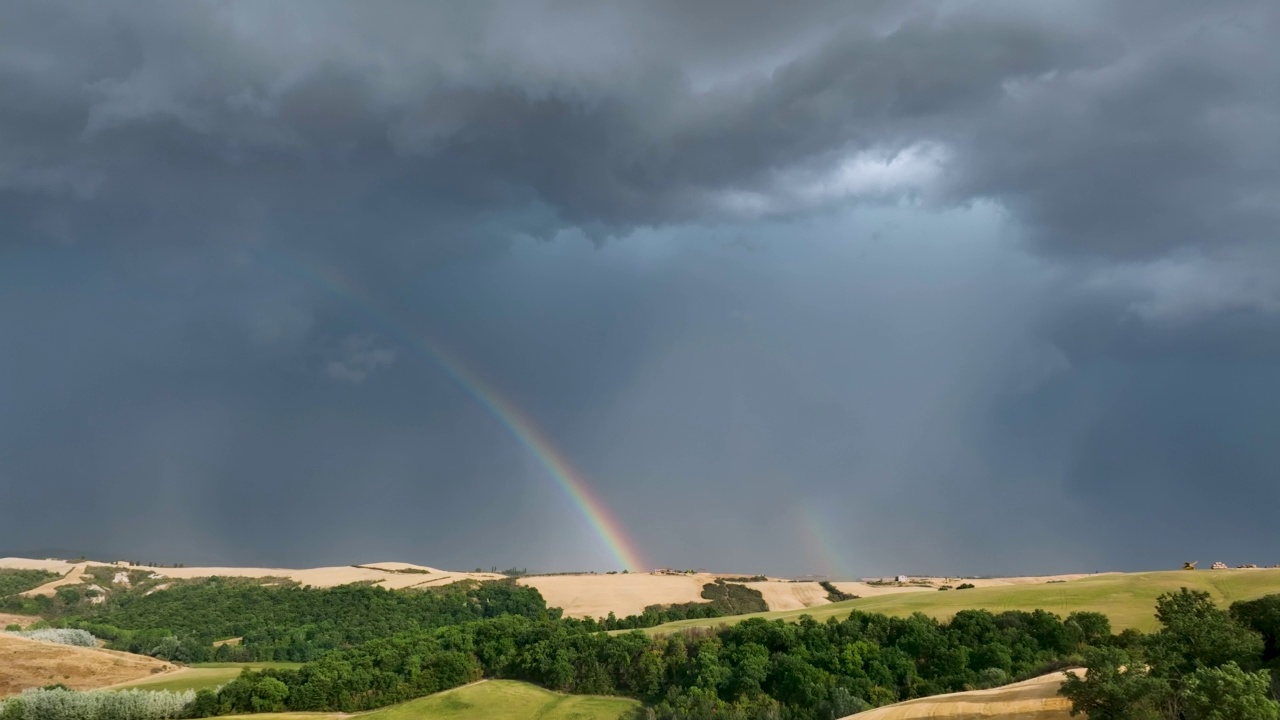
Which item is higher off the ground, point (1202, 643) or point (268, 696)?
point (1202, 643)

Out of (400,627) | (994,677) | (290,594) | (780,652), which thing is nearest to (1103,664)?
(994,677)

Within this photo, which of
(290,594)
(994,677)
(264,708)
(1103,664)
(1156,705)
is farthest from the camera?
(290,594)

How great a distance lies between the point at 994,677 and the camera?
53906mm

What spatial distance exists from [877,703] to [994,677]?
9.06 m

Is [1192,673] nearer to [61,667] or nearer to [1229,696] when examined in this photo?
[1229,696]

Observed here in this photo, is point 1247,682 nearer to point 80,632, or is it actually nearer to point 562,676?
point 562,676

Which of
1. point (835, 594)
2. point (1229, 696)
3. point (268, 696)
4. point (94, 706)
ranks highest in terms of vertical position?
point (1229, 696)

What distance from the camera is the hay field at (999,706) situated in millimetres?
32250

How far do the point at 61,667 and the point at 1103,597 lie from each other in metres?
121

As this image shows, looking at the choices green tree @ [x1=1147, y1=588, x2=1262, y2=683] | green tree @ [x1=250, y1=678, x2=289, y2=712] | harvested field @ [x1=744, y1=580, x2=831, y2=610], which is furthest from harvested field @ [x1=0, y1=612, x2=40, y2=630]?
green tree @ [x1=1147, y1=588, x2=1262, y2=683]

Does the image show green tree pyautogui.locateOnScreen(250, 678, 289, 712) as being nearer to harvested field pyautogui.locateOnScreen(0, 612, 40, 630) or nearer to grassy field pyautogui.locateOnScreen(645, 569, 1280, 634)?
grassy field pyautogui.locateOnScreen(645, 569, 1280, 634)

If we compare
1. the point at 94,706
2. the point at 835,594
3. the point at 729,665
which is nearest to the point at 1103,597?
the point at 729,665

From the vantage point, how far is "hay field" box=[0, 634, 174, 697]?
276ft

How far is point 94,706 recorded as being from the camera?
66.2 metres
